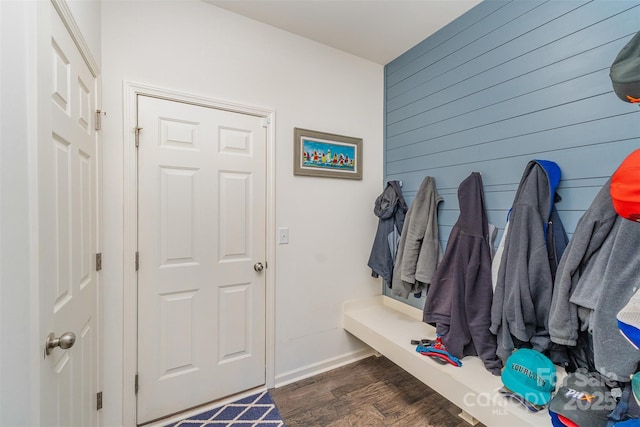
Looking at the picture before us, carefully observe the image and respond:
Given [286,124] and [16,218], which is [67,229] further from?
[286,124]

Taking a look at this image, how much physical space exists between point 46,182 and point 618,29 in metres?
2.41

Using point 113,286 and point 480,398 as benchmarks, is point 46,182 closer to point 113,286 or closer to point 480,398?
point 113,286

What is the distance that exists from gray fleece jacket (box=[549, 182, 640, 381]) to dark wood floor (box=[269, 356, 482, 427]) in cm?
Result: 96

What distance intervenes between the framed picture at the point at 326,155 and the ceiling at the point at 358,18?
0.76 metres

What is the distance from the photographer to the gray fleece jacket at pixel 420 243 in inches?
78.0

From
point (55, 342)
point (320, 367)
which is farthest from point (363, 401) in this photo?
point (55, 342)

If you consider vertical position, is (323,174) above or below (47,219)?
above

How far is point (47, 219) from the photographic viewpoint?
2.88ft

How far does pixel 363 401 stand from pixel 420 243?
120 cm

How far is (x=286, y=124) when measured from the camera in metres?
2.06

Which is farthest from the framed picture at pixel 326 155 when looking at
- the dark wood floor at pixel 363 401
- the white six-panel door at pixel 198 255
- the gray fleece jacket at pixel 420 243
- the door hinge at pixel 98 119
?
the dark wood floor at pixel 363 401

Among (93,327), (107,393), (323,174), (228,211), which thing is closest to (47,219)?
(93,327)

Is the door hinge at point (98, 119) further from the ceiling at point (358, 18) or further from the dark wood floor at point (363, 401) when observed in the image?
the dark wood floor at point (363, 401)

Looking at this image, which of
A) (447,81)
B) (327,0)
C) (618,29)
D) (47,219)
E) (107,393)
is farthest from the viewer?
(447,81)
